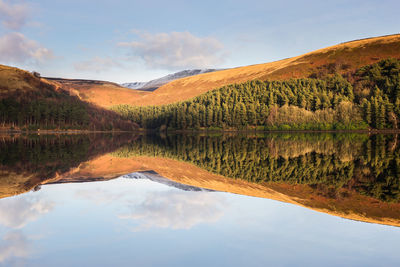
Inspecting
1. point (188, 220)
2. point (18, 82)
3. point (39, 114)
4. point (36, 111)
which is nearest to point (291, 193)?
point (188, 220)

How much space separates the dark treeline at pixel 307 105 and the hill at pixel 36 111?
33.7 metres

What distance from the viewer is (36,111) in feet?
377

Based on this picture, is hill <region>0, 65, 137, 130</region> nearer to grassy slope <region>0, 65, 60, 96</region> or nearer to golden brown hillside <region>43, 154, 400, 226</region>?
grassy slope <region>0, 65, 60, 96</region>

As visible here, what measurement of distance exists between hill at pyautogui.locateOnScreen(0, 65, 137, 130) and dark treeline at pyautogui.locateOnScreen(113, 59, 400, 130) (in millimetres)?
33735

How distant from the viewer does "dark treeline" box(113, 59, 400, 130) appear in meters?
101

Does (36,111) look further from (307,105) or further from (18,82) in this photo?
(307,105)

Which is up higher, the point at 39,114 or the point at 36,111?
the point at 36,111

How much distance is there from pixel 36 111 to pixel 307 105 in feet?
335

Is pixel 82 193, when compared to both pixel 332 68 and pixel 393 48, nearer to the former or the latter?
pixel 332 68

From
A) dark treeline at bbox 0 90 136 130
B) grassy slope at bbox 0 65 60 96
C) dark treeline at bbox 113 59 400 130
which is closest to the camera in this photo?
dark treeline at bbox 113 59 400 130

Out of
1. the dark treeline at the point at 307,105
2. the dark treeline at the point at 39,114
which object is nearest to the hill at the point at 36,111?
the dark treeline at the point at 39,114

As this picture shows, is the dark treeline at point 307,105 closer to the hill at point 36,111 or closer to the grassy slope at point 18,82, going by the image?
the hill at point 36,111

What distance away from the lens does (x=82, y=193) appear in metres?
10.9

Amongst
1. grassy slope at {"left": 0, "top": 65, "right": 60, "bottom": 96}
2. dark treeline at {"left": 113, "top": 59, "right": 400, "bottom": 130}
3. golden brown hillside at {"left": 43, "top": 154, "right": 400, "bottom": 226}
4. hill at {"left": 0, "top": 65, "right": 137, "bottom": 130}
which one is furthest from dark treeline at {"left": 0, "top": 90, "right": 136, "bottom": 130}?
golden brown hillside at {"left": 43, "top": 154, "right": 400, "bottom": 226}
